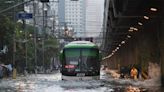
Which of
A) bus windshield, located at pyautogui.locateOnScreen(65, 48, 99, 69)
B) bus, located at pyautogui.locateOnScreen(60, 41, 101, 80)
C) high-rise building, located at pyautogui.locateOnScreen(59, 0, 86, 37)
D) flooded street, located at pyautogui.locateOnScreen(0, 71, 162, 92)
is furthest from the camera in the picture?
high-rise building, located at pyautogui.locateOnScreen(59, 0, 86, 37)

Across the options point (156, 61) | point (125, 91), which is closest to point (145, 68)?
point (156, 61)

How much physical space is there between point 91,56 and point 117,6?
14.7 ft

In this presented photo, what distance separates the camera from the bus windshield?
4256cm

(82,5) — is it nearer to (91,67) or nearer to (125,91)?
(91,67)

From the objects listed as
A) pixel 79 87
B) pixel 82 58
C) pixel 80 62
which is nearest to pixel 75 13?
pixel 82 58

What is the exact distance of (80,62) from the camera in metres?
42.5

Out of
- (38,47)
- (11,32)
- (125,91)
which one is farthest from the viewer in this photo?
(38,47)

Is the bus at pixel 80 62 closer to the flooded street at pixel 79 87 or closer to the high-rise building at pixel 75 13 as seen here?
the flooded street at pixel 79 87

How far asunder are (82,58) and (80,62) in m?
0.40


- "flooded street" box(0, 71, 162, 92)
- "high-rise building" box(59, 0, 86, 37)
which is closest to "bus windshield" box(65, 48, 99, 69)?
"flooded street" box(0, 71, 162, 92)

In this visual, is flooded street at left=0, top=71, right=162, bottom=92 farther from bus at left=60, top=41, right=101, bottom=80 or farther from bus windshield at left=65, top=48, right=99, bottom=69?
bus windshield at left=65, top=48, right=99, bottom=69

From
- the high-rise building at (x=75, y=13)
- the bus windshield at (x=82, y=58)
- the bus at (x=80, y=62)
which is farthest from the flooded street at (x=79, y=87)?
the high-rise building at (x=75, y=13)

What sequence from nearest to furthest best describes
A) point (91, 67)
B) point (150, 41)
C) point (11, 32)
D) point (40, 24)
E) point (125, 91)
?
point (125, 91) < point (91, 67) < point (150, 41) < point (11, 32) < point (40, 24)

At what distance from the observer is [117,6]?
42469 mm
